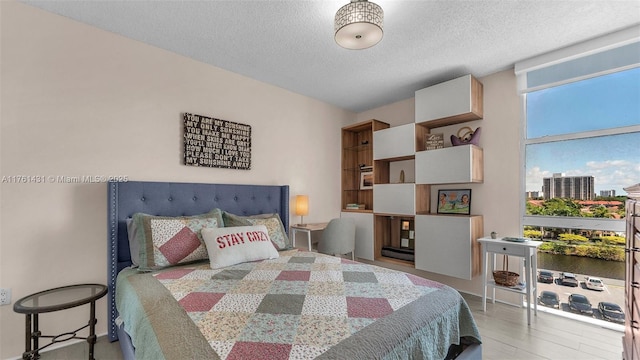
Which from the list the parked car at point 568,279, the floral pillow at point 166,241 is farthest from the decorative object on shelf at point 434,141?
the floral pillow at point 166,241

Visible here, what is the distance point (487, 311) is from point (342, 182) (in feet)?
7.88

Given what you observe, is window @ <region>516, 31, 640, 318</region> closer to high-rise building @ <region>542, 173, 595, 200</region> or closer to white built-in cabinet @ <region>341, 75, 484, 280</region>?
high-rise building @ <region>542, 173, 595, 200</region>

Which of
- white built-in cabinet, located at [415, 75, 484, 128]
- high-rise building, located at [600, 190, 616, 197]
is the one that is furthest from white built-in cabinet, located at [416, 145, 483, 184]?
high-rise building, located at [600, 190, 616, 197]

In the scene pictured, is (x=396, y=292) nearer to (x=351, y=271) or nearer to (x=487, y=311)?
(x=351, y=271)

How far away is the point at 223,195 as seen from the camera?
287cm

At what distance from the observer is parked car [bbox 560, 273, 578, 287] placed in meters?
2.69

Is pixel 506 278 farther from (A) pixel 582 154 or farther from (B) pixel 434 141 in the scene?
(B) pixel 434 141

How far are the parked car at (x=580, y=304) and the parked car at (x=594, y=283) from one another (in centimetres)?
12

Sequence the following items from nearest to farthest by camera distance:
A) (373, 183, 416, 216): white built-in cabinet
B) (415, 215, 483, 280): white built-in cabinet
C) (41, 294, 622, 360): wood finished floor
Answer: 1. (41, 294, 622, 360): wood finished floor
2. (415, 215, 483, 280): white built-in cabinet
3. (373, 183, 416, 216): white built-in cabinet

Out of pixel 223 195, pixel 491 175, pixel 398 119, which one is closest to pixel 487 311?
pixel 491 175

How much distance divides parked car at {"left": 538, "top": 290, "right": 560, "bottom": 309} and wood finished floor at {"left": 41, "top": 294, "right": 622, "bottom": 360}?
0.16 meters

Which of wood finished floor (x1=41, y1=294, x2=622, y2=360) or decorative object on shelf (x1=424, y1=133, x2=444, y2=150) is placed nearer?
wood finished floor (x1=41, y1=294, x2=622, y2=360)

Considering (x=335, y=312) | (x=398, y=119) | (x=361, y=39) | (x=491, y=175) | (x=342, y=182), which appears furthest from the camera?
(x=342, y=182)

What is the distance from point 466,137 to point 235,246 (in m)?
2.80
